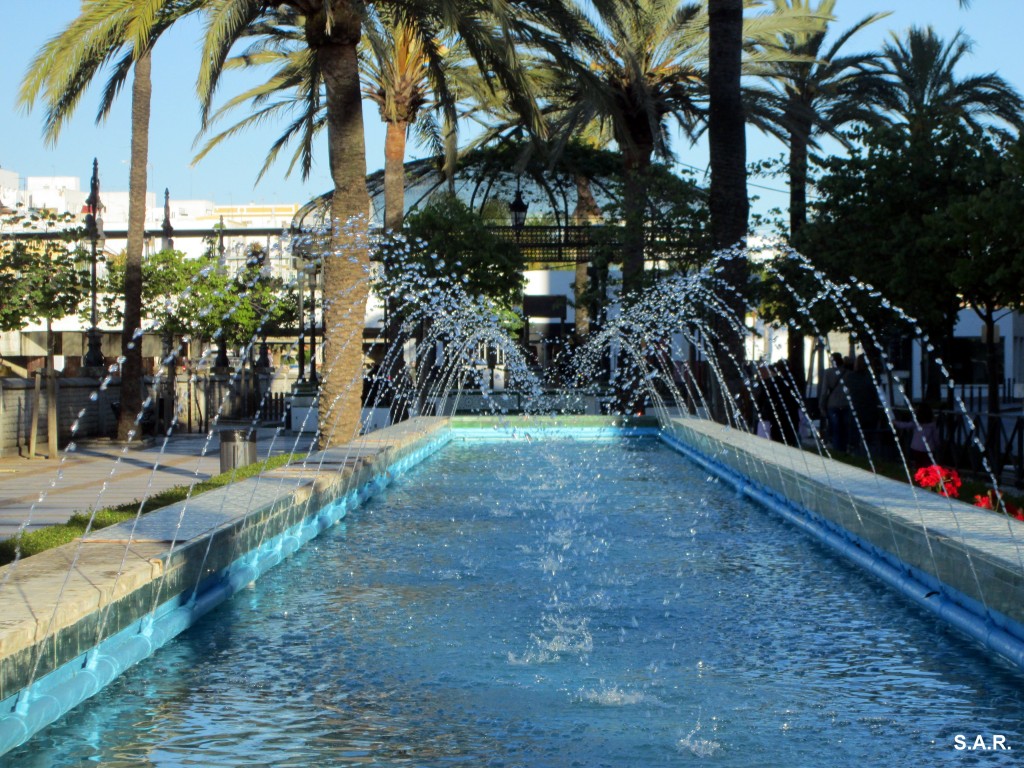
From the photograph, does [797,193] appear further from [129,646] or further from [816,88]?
[129,646]

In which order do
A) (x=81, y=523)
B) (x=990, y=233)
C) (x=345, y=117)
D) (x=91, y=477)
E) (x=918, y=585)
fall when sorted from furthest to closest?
(x=990, y=233)
(x=91, y=477)
(x=345, y=117)
(x=81, y=523)
(x=918, y=585)

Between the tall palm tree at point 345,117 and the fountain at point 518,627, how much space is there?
95.5 inches

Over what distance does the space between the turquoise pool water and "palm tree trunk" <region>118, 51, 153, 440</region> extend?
35.3 feet

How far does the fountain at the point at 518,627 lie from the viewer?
13.6ft

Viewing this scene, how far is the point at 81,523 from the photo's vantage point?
316 inches

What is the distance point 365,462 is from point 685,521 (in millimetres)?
2865

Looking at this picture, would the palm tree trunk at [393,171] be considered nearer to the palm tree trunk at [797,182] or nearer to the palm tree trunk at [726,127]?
the palm tree trunk at [797,182]

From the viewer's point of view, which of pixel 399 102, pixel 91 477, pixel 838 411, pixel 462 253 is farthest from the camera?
pixel 462 253

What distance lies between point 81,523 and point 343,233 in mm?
5223

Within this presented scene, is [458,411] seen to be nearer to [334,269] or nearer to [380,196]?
[334,269]

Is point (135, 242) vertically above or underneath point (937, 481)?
above

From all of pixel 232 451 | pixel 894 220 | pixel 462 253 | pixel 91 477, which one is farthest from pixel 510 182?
pixel 232 451

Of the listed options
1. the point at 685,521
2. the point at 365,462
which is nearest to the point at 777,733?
the point at 685,521

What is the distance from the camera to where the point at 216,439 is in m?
20.0
